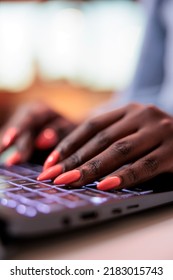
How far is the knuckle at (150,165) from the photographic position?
53 cm

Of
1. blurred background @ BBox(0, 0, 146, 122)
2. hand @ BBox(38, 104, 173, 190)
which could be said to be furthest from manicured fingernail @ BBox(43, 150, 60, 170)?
blurred background @ BBox(0, 0, 146, 122)

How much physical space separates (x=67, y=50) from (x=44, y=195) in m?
2.78

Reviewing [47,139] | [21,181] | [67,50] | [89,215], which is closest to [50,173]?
[21,181]

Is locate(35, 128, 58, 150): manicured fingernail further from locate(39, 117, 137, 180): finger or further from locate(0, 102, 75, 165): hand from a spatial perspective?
locate(39, 117, 137, 180): finger

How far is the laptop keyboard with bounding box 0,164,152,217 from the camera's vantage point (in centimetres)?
39

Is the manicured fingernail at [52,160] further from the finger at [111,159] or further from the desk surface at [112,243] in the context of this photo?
the desk surface at [112,243]

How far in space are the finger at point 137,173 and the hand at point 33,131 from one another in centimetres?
28

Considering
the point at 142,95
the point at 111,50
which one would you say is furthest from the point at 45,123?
the point at 111,50

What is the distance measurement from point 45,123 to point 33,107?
0.08 metres

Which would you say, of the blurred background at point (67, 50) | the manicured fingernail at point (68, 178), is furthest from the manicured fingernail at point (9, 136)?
the blurred background at point (67, 50)

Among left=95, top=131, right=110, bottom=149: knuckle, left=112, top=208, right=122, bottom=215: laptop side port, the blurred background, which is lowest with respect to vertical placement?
left=112, top=208, right=122, bottom=215: laptop side port

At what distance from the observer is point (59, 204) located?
40 cm

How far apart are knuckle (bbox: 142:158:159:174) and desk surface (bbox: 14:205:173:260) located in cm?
9

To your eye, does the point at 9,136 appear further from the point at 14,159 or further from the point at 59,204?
the point at 59,204
